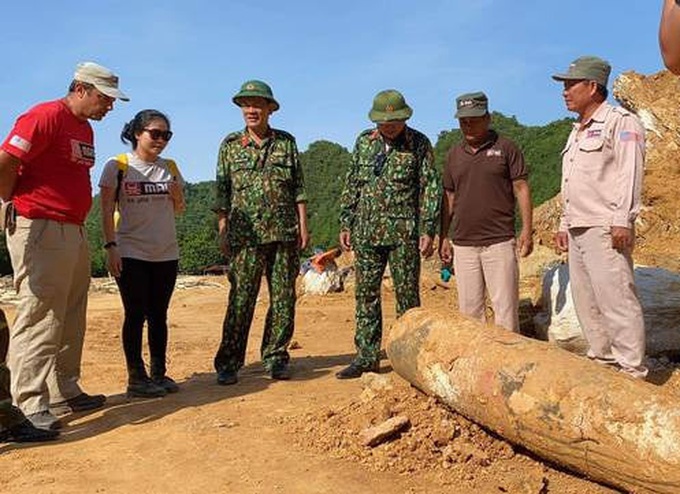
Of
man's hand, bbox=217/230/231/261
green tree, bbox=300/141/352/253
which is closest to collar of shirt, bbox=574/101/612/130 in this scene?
man's hand, bbox=217/230/231/261

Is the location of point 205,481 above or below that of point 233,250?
below

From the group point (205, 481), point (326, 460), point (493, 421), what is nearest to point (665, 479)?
Answer: point (493, 421)

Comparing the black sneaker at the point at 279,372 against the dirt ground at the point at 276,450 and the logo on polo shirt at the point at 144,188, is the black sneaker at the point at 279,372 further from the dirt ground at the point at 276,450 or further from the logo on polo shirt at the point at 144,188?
the logo on polo shirt at the point at 144,188

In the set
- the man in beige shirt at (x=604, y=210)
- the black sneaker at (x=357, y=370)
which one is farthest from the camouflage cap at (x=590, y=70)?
the black sneaker at (x=357, y=370)

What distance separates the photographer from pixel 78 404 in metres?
4.65

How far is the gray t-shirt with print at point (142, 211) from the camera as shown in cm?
490

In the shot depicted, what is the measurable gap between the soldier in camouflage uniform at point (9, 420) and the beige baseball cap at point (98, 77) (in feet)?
4.61

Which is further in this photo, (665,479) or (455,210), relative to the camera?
(455,210)

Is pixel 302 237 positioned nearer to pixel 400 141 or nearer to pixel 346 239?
pixel 346 239

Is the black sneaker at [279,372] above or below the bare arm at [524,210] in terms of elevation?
below

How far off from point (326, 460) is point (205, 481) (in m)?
0.60

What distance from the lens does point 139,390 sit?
5.02 meters

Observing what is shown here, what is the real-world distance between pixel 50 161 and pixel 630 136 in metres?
3.29

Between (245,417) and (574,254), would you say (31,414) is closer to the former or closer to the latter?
(245,417)
